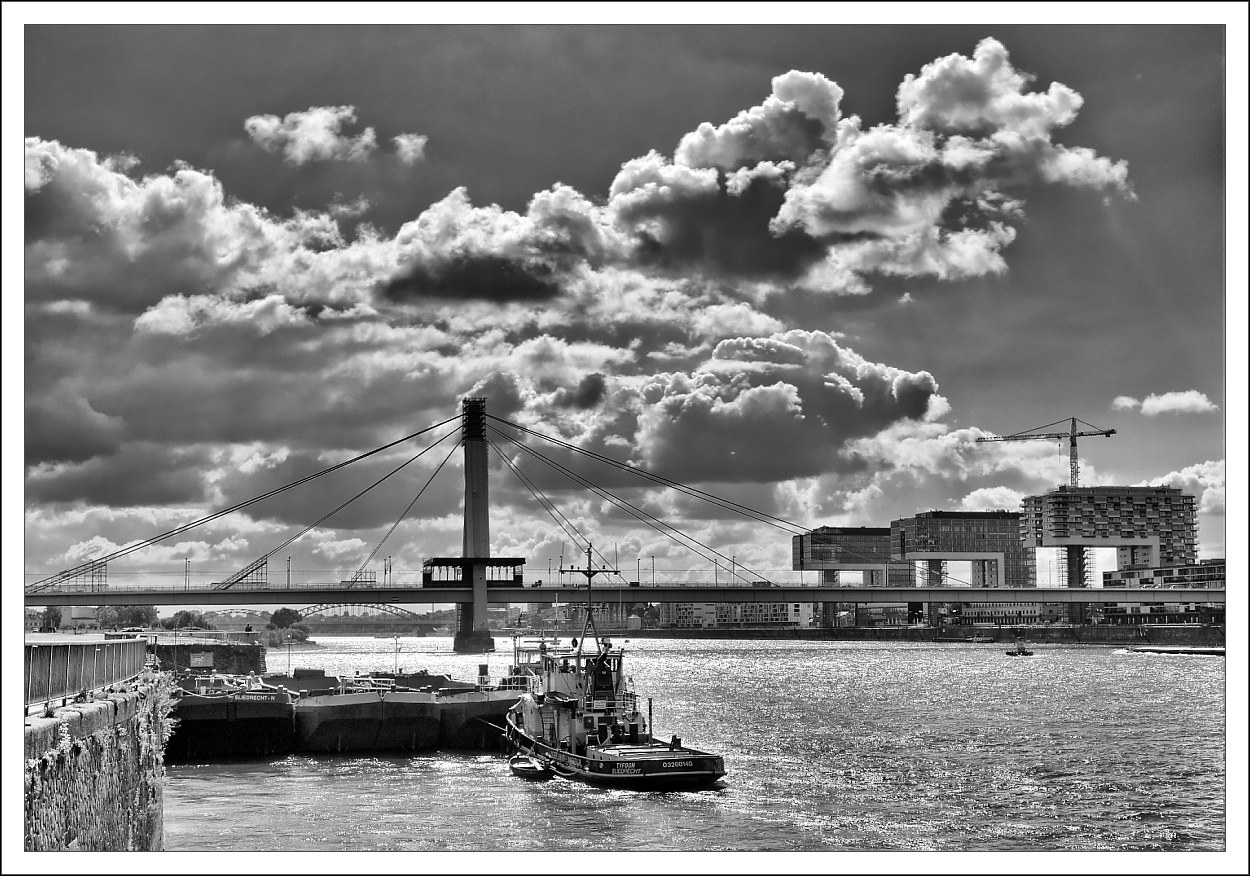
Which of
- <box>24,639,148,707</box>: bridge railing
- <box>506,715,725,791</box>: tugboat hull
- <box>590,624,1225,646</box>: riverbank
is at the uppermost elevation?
<box>24,639,148,707</box>: bridge railing

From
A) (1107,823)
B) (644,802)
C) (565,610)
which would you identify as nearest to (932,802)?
(1107,823)

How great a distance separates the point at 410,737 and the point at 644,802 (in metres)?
16.1

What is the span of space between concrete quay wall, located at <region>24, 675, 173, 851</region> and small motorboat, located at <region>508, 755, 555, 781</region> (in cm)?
1579

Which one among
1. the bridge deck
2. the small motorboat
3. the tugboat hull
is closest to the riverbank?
the bridge deck

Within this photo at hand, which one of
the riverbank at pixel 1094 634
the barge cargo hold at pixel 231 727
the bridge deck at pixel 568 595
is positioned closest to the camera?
the barge cargo hold at pixel 231 727

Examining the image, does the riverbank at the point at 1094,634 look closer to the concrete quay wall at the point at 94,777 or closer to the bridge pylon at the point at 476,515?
the bridge pylon at the point at 476,515

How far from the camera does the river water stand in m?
29.0

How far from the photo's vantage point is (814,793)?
118 feet

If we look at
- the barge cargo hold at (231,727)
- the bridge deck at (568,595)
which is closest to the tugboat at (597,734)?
the barge cargo hold at (231,727)

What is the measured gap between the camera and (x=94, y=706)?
684 inches

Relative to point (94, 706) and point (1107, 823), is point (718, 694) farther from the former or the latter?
point (94, 706)

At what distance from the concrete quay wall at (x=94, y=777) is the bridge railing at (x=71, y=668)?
375 millimetres

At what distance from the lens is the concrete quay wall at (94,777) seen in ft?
46.4

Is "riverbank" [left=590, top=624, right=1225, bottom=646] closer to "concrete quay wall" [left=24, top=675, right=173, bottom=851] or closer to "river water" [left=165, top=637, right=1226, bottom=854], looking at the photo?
"river water" [left=165, top=637, right=1226, bottom=854]
